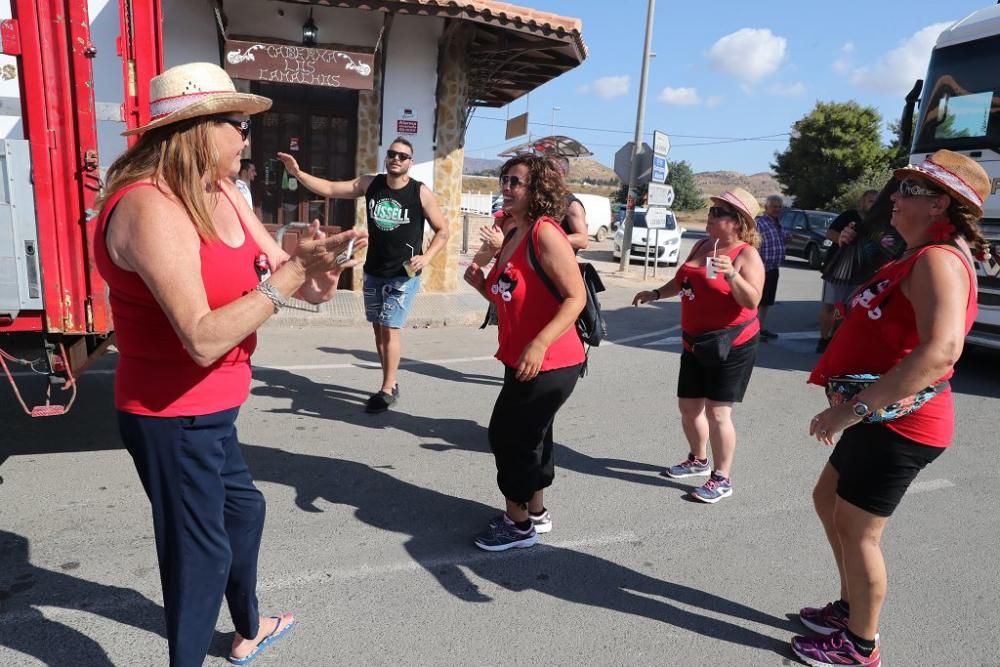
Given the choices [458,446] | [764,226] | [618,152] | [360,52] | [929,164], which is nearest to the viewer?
[929,164]

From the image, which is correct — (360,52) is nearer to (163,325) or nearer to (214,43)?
(214,43)

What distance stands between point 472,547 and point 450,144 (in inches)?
319

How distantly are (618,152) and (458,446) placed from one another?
1315 cm

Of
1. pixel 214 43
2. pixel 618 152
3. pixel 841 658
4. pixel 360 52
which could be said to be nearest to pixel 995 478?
pixel 841 658

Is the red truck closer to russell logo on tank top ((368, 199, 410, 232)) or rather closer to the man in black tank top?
the man in black tank top

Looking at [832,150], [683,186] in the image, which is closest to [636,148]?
[832,150]

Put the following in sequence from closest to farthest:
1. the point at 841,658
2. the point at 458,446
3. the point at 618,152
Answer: the point at 841,658 < the point at 458,446 < the point at 618,152

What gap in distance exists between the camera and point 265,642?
103 inches

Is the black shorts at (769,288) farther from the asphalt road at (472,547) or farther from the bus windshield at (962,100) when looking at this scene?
the asphalt road at (472,547)

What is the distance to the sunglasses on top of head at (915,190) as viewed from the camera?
7.77 ft

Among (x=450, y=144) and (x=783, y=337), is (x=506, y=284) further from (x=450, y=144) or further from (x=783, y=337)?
(x=450, y=144)

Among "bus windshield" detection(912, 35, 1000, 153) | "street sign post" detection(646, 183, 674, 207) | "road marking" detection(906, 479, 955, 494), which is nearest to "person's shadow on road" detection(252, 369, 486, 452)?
"road marking" detection(906, 479, 955, 494)

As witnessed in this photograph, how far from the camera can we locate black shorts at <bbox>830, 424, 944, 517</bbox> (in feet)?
8.00

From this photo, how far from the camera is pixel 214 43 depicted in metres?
9.48
